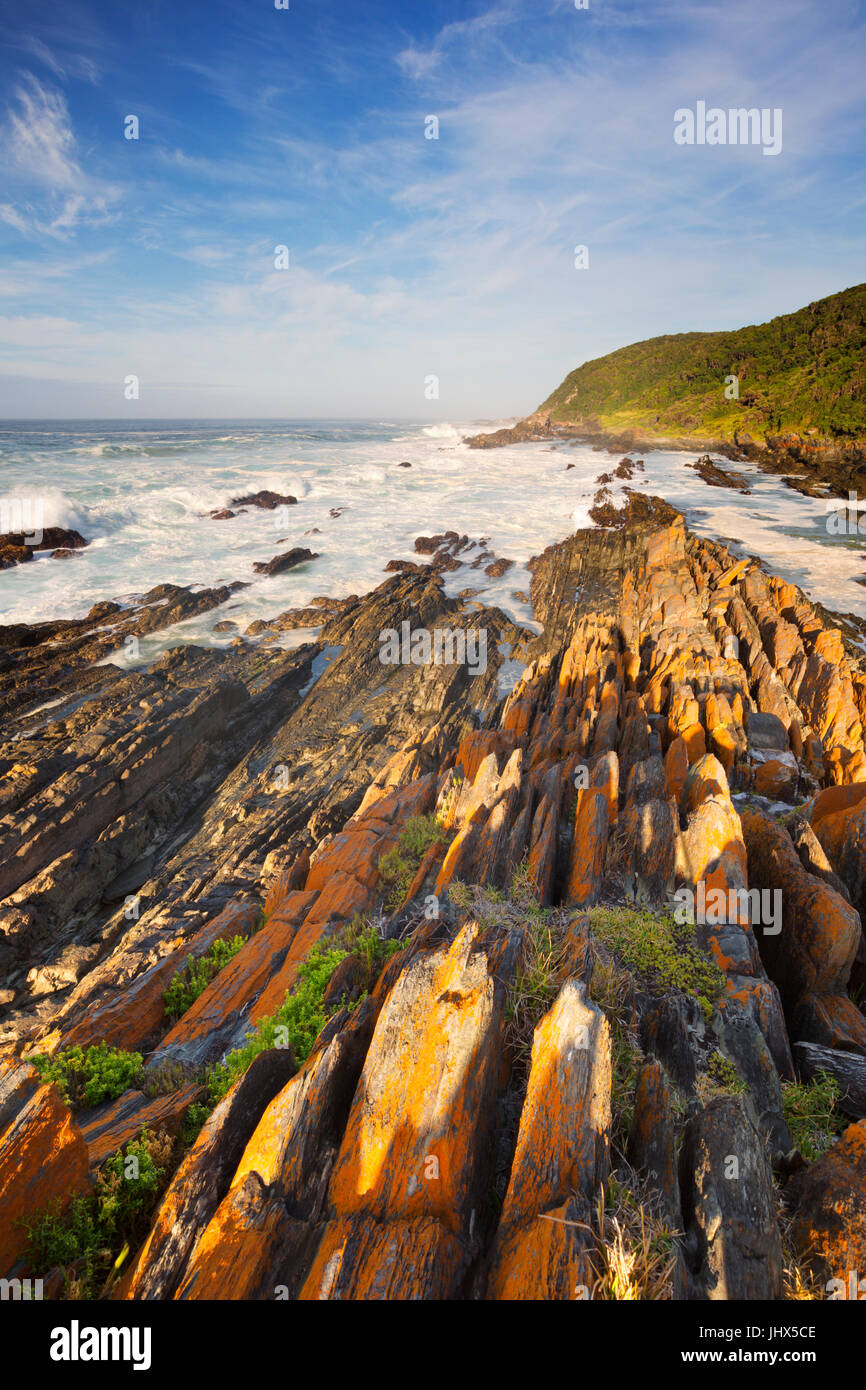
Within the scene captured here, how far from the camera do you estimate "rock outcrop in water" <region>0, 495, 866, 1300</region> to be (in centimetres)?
349

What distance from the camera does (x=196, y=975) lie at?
8.18 m

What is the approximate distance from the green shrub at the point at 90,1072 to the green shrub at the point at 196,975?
1.51 m

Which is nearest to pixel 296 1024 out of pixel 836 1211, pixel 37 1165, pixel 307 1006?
pixel 307 1006

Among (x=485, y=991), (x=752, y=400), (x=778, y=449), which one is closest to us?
(x=485, y=991)

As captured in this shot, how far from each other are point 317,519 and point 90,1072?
157 ft

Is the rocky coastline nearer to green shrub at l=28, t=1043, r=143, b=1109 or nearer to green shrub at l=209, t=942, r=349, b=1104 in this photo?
green shrub at l=209, t=942, r=349, b=1104

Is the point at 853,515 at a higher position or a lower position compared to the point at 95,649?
higher

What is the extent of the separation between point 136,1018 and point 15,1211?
388 centimetres

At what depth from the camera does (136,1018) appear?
7355 millimetres

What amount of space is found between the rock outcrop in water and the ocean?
Answer: 13261 mm

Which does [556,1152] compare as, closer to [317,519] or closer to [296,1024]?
[296,1024]

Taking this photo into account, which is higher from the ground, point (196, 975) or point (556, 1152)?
point (556, 1152)
